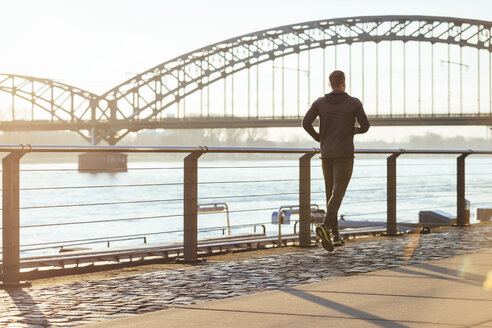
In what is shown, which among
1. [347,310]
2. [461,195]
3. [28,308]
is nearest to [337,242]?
[347,310]

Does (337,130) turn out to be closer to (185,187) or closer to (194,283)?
(185,187)

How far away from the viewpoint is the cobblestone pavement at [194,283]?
463 centimetres

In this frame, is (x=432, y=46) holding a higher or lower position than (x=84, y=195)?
higher

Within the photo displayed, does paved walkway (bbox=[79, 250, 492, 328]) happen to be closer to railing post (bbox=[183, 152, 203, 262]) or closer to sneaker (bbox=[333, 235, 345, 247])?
sneaker (bbox=[333, 235, 345, 247])

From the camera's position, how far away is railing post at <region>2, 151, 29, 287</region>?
18.4ft

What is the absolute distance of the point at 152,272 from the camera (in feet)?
20.4

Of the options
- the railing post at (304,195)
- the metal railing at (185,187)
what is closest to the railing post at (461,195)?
the metal railing at (185,187)

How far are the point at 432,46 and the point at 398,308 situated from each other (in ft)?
267

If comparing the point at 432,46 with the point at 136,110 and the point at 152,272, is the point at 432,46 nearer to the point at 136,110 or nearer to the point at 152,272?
the point at 136,110

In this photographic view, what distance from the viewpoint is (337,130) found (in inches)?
278

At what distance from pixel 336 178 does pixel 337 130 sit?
1.25 feet

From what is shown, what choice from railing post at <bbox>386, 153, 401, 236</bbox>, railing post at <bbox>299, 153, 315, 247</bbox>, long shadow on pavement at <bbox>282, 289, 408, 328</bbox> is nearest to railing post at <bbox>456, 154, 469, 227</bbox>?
railing post at <bbox>386, 153, 401, 236</bbox>

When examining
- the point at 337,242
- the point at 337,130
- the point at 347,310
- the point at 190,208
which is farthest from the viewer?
the point at 337,242

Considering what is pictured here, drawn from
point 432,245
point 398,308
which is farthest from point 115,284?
point 432,245
